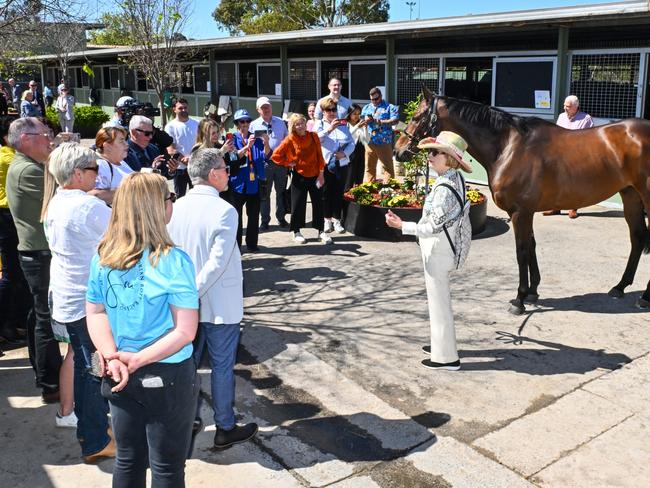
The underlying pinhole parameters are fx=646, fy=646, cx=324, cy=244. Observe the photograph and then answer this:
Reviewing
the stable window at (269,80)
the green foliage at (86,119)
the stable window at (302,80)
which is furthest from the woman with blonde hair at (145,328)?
the green foliage at (86,119)

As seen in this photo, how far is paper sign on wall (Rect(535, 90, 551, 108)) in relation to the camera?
12.4 m

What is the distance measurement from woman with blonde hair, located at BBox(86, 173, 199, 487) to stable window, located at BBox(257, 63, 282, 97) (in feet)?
56.3

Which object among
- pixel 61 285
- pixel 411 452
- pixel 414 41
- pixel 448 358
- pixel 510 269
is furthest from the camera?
pixel 414 41

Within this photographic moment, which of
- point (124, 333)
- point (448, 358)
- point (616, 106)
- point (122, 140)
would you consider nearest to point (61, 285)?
point (124, 333)

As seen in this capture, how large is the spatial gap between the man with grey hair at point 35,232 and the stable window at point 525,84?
10.3 m

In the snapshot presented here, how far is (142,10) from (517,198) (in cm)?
1542

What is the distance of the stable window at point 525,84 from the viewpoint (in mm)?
12461

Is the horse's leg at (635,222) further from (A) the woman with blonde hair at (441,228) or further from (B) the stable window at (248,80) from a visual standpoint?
(B) the stable window at (248,80)

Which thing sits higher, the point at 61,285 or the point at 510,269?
the point at 61,285

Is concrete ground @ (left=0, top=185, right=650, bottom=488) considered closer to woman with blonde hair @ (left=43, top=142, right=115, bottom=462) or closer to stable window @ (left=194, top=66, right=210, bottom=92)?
woman with blonde hair @ (left=43, top=142, right=115, bottom=462)

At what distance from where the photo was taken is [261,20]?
5109 cm

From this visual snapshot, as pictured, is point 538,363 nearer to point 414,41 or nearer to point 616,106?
point 616,106

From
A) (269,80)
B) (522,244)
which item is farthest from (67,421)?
(269,80)

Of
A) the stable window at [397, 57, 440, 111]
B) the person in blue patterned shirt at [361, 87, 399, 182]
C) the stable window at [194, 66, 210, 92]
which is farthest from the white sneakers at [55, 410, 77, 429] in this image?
the stable window at [194, 66, 210, 92]
